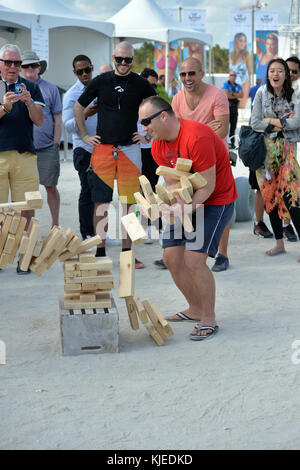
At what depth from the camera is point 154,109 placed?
4086 mm

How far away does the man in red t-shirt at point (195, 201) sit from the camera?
13.4 ft

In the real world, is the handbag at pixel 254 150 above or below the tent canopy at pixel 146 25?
below

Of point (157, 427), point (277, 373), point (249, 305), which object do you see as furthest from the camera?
point (249, 305)

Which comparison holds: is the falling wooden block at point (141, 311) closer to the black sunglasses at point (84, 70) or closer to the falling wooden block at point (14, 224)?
the falling wooden block at point (14, 224)

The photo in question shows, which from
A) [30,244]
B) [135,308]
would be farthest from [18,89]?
[135,308]

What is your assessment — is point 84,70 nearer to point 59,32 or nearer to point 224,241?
point 224,241

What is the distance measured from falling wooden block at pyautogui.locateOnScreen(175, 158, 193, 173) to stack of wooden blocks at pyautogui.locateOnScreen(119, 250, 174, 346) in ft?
2.23

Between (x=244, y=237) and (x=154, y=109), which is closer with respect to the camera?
(x=154, y=109)

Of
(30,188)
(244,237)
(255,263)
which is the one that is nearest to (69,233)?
(30,188)

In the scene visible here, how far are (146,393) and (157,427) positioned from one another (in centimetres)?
42

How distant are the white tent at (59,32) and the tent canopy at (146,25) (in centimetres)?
96

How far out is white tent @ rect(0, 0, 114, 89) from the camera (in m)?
14.0

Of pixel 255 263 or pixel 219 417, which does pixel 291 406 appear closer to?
pixel 219 417

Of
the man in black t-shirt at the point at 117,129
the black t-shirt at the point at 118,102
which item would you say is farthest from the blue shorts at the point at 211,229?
the black t-shirt at the point at 118,102
